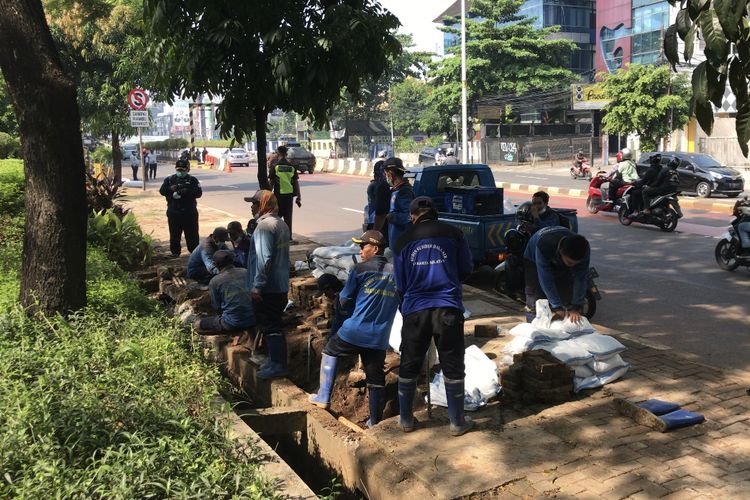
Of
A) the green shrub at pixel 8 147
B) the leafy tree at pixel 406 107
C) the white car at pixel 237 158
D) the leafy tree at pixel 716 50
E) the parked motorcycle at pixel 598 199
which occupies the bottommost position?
the parked motorcycle at pixel 598 199

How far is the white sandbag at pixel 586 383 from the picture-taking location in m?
5.31

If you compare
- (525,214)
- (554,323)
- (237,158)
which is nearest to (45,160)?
(554,323)

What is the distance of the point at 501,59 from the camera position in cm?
4428

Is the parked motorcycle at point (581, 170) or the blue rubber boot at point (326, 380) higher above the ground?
the parked motorcycle at point (581, 170)

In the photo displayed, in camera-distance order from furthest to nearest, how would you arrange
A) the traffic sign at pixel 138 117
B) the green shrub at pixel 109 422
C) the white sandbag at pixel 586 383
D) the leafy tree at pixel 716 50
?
1. the traffic sign at pixel 138 117
2. the white sandbag at pixel 586 383
3. the green shrub at pixel 109 422
4. the leafy tree at pixel 716 50

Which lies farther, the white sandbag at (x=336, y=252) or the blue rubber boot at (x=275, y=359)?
the white sandbag at (x=336, y=252)

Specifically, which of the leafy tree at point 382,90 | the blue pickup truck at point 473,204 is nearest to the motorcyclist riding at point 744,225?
the blue pickup truck at point 473,204

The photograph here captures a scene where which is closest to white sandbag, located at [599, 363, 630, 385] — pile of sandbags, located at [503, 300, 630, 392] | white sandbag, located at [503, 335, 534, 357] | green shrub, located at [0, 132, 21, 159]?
pile of sandbags, located at [503, 300, 630, 392]

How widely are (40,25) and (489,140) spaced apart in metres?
36.9

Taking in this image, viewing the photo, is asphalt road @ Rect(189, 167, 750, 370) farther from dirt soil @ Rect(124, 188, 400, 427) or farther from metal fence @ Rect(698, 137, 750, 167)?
metal fence @ Rect(698, 137, 750, 167)

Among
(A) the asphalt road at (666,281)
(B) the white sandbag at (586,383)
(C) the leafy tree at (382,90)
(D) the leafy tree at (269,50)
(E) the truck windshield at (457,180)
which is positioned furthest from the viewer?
(C) the leafy tree at (382,90)

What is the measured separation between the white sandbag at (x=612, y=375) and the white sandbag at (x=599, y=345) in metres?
0.13

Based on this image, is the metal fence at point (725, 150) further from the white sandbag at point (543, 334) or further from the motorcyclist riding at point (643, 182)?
the white sandbag at point (543, 334)

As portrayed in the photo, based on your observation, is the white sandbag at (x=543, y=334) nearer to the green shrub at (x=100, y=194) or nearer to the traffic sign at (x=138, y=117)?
the green shrub at (x=100, y=194)
